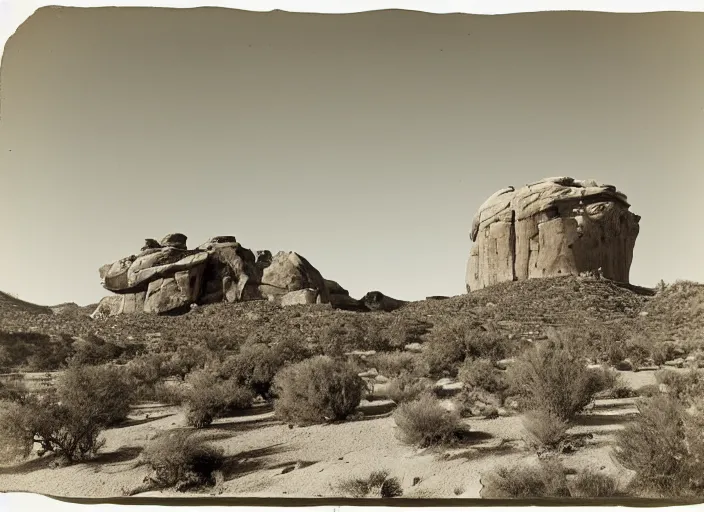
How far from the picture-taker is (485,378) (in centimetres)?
1088

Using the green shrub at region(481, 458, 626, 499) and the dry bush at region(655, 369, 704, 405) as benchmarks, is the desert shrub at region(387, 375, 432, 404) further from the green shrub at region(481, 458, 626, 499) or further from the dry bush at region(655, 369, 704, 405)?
the dry bush at region(655, 369, 704, 405)

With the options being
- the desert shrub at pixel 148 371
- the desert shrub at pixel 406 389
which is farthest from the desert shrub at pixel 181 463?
the desert shrub at pixel 148 371

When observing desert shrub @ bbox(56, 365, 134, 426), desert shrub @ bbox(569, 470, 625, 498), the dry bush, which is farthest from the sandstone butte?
desert shrub @ bbox(569, 470, 625, 498)

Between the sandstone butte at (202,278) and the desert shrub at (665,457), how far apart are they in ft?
56.6

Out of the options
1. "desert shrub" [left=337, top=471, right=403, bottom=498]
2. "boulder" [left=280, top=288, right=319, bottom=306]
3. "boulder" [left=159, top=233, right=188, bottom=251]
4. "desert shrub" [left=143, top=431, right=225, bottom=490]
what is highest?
"boulder" [left=159, top=233, right=188, bottom=251]

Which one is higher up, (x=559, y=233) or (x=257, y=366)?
(x=559, y=233)

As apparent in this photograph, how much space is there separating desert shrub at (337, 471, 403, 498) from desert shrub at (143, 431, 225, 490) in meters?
2.05

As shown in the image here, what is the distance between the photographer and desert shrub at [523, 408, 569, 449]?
7699mm

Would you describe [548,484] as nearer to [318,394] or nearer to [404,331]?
[318,394]

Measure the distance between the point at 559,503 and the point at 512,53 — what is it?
8.79 m

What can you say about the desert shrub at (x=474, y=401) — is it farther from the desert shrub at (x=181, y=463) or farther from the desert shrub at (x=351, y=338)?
the desert shrub at (x=351, y=338)

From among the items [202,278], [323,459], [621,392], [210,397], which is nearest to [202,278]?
[202,278]

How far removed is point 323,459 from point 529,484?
10.0 ft

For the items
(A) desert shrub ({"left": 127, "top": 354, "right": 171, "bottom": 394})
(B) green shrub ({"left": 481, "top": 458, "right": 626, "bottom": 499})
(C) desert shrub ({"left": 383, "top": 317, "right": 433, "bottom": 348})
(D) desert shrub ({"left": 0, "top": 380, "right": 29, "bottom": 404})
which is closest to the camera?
(B) green shrub ({"left": 481, "top": 458, "right": 626, "bottom": 499})
